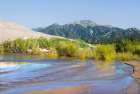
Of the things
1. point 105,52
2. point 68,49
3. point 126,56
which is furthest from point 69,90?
point 68,49

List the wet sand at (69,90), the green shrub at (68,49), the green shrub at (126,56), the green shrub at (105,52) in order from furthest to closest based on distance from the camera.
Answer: the green shrub at (68,49)
the green shrub at (126,56)
the green shrub at (105,52)
the wet sand at (69,90)

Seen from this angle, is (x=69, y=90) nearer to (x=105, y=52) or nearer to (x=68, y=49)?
(x=105, y=52)

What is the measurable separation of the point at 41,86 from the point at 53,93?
10.4 ft

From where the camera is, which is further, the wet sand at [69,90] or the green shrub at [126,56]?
the green shrub at [126,56]

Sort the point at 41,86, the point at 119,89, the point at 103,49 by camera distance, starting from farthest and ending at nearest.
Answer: the point at 103,49, the point at 41,86, the point at 119,89

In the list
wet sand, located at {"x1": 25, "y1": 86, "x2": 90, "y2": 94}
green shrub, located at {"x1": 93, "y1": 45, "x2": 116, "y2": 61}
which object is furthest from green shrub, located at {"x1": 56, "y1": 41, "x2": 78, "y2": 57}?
wet sand, located at {"x1": 25, "y1": 86, "x2": 90, "y2": 94}

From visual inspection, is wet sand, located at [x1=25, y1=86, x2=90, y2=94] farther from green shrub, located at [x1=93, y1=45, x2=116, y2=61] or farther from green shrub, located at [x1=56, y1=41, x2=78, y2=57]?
green shrub, located at [x1=56, y1=41, x2=78, y2=57]

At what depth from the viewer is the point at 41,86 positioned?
2269 cm

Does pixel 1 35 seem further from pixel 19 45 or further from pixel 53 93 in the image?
pixel 53 93

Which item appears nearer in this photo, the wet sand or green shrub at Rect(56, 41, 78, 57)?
the wet sand

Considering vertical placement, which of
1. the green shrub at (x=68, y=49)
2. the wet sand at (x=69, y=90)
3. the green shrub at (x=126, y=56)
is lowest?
the wet sand at (x=69, y=90)

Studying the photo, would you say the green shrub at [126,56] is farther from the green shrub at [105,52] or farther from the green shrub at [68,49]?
the green shrub at [68,49]

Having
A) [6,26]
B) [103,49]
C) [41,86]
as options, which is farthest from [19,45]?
[6,26]

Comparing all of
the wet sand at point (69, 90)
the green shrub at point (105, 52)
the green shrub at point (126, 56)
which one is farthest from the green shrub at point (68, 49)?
the wet sand at point (69, 90)
